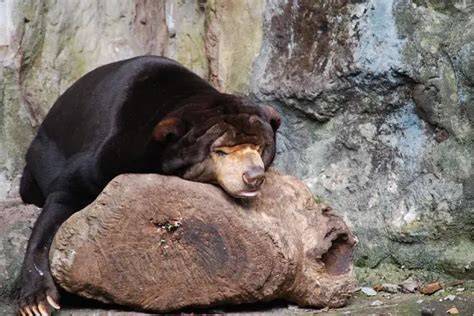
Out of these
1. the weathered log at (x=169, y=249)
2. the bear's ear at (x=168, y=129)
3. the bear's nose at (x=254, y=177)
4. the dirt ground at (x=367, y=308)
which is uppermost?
the bear's ear at (x=168, y=129)

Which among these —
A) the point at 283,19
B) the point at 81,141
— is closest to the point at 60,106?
the point at 81,141

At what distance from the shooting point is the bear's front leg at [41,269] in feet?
15.2

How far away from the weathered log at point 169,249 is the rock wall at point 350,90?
22.8 inches

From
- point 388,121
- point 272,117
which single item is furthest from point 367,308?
A: point 388,121

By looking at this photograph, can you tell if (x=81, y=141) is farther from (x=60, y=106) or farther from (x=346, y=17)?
Result: (x=346, y=17)

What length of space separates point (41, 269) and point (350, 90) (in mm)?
1958

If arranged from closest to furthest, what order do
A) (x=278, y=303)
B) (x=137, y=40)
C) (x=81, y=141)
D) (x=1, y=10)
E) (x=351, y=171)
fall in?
1. (x=278, y=303)
2. (x=81, y=141)
3. (x=351, y=171)
4. (x=1, y=10)
5. (x=137, y=40)

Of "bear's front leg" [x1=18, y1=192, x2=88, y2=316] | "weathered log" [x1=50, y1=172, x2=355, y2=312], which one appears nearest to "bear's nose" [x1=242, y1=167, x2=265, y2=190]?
"weathered log" [x1=50, y1=172, x2=355, y2=312]

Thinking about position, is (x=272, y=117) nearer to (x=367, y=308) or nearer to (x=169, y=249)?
(x=169, y=249)

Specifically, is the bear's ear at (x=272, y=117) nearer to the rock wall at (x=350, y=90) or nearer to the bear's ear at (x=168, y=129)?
the bear's ear at (x=168, y=129)

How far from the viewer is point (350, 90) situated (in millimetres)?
5703

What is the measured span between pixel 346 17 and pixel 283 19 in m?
0.45

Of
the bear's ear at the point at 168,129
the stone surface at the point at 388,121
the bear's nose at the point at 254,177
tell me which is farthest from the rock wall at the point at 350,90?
the bear's nose at the point at 254,177

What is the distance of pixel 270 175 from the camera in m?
5.02
